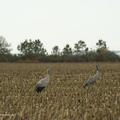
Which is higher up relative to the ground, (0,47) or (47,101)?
(0,47)

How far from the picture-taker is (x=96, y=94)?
1190 cm

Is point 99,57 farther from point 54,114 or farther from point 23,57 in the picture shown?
point 54,114

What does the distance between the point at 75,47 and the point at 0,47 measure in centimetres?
4599

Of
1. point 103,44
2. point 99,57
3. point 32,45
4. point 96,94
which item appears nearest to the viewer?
point 96,94

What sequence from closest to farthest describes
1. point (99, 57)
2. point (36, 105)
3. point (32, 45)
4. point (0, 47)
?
point (36, 105) → point (99, 57) → point (0, 47) → point (32, 45)

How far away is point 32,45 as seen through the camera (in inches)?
5571

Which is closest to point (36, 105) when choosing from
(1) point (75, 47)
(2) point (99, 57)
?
(2) point (99, 57)

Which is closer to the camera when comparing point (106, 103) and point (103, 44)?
point (106, 103)

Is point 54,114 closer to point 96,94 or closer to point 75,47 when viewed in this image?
point 96,94

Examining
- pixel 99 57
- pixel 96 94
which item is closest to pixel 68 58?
pixel 99 57

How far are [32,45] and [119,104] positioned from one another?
5236 inches

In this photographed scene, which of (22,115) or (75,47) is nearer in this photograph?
(22,115)

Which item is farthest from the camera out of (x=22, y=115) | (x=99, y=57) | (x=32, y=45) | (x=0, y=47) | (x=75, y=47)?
(x=32, y=45)

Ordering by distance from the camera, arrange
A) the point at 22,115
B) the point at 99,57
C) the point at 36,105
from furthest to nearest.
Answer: the point at 99,57
the point at 36,105
the point at 22,115
